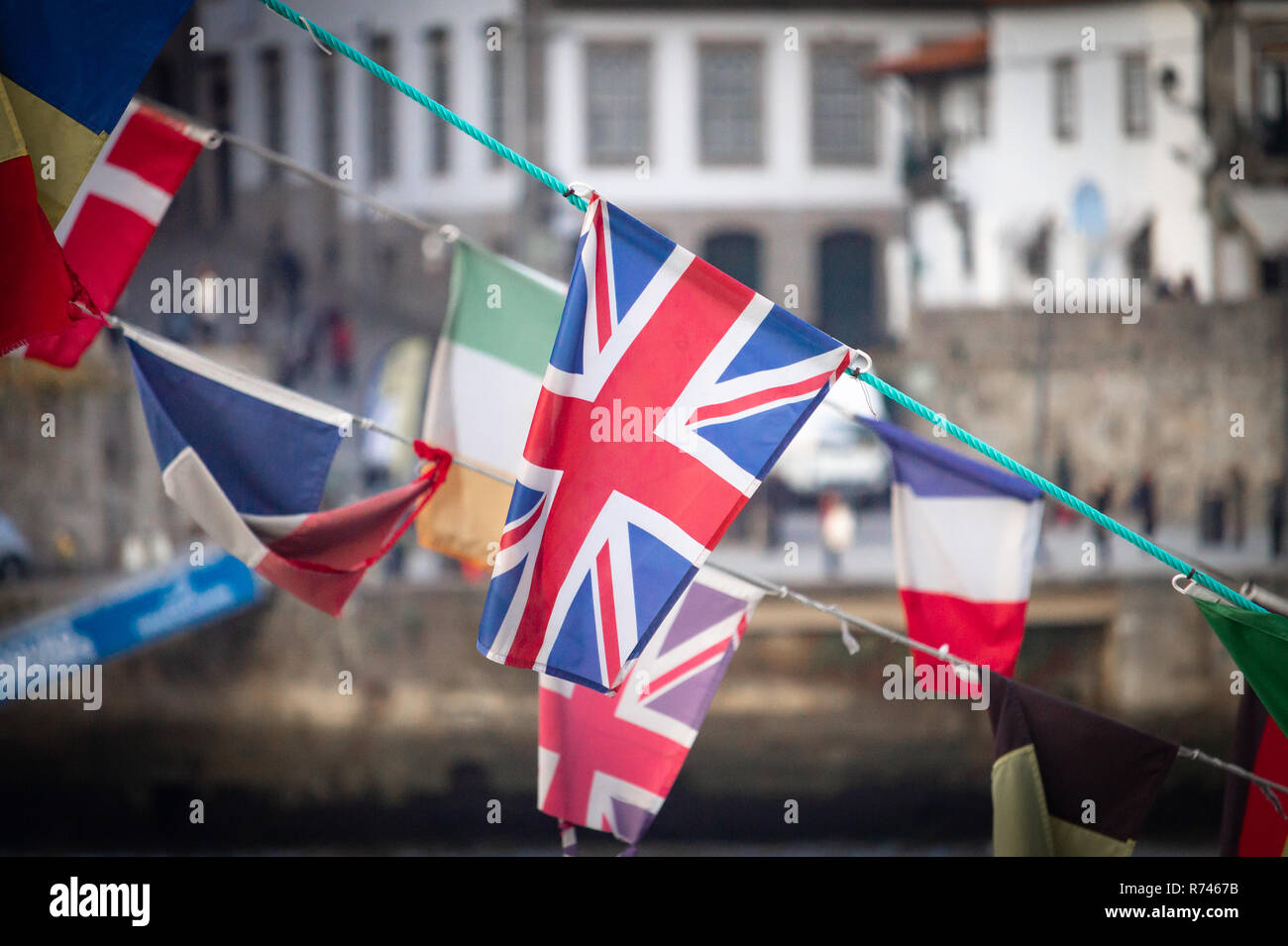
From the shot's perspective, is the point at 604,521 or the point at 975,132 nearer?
the point at 604,521

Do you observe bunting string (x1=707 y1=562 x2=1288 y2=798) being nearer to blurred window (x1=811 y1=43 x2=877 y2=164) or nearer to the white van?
the white van

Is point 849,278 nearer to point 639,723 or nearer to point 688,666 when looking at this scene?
point 688,666

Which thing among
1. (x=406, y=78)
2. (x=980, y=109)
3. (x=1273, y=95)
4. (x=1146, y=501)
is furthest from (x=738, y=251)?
(x=1146, y=501)

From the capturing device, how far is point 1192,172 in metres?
30.0

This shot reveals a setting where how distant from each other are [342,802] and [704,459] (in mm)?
17819

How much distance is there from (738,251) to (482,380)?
99.5 feet

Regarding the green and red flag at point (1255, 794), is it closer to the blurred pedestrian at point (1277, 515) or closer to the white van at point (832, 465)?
the blurred pedestrian at point (1277, 515)

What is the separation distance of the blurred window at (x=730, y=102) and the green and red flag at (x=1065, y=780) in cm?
3209

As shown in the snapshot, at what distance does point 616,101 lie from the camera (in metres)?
35.5

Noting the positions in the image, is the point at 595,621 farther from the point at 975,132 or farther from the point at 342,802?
the point at 975,132

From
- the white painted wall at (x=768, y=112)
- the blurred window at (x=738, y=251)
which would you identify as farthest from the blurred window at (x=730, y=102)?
the blurred window at (x=738, y=251)

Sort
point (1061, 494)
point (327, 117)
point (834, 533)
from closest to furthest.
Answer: point (1061, 494)
point (834, 533)
point (327, 117)
